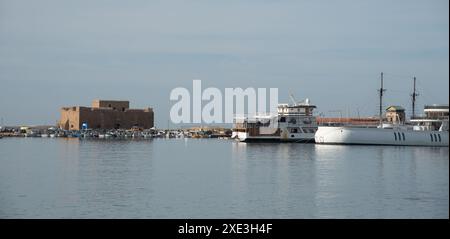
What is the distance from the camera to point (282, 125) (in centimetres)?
5706

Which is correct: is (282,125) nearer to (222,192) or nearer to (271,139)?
(271,139)

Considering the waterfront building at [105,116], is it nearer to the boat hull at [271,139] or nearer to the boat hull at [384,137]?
the boat hull at [271,139]

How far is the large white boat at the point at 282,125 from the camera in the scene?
56434 mm

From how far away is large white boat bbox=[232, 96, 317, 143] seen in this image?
185ft

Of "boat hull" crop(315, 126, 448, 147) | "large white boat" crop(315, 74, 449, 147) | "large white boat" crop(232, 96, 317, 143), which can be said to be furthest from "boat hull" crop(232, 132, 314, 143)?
"boat hull" crop(315, 126, 448, 147)

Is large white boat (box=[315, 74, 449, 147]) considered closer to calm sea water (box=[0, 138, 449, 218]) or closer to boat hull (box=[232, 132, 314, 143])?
boat hull (box=[232, 132, 314, 143])

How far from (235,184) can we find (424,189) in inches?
199

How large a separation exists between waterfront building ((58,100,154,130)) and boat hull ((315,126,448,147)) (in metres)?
50.3

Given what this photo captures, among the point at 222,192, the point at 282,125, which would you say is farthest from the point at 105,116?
the point at 222,192

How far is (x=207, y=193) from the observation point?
17.0 meters
